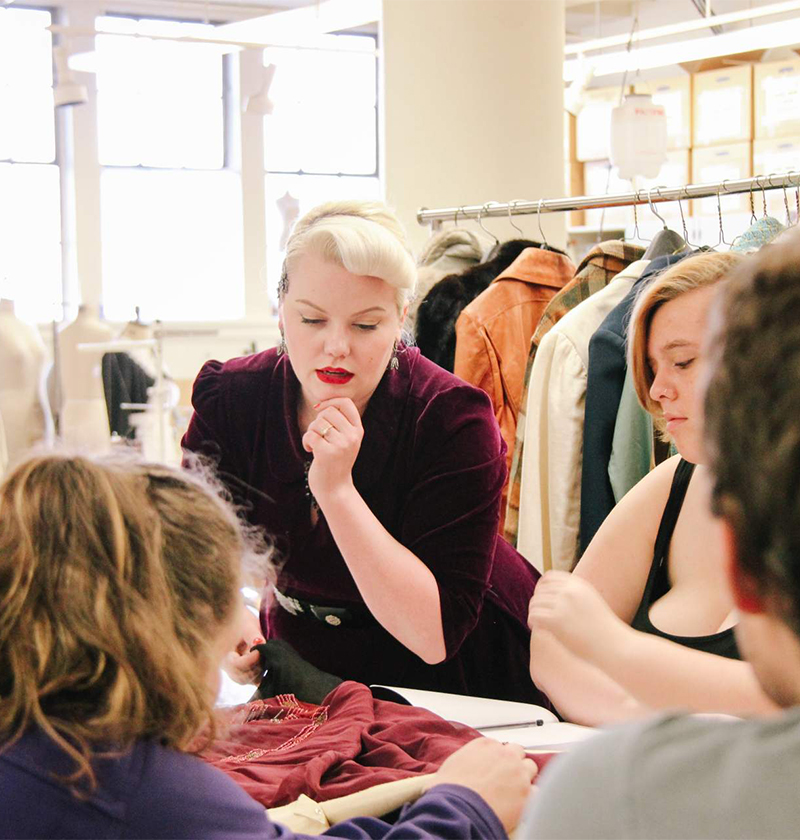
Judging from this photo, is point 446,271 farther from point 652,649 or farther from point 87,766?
point 87,766

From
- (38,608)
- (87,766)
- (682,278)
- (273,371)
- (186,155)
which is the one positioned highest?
(186,155)

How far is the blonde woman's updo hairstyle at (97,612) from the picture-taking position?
95 cm

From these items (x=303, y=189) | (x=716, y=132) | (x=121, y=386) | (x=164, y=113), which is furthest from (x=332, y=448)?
(x=303, y=189)

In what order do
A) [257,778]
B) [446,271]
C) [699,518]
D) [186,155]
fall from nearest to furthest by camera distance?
[257,778] < [699,518] < [446,271] < [186,155]

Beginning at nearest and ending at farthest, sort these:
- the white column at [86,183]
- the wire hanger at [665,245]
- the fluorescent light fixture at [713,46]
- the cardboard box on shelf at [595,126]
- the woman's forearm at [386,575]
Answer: the woman's forearm at [386,575] → the wire hanger at [665,245] → the fluorescent light fixture at [713,46] → the cardboard box on shelf at [595,126] → the white column at [86,183]

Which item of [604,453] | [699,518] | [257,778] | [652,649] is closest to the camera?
[652,649]

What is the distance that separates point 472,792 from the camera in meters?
1.12

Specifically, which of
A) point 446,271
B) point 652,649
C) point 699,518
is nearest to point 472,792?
point 652,649

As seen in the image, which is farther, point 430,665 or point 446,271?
point 446,271

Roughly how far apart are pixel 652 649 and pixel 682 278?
89 centimetres

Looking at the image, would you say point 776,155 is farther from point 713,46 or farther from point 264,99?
A: point 264,99

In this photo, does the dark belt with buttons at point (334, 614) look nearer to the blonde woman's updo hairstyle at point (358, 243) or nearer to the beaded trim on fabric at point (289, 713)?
the beaded trim on fabric at point (289, 713)

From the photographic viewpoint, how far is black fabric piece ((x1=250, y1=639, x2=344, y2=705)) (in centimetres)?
157

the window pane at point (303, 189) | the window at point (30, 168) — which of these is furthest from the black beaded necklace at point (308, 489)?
the window pane at point (303, 189)
